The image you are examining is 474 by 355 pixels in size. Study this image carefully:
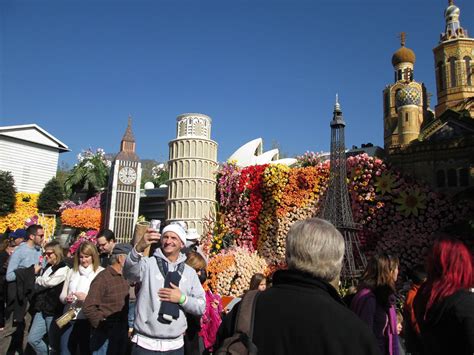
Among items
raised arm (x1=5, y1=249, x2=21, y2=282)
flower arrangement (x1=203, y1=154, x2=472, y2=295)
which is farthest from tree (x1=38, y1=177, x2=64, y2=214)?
raised arm (x1=5, y1=249, x2=21, y2=282)

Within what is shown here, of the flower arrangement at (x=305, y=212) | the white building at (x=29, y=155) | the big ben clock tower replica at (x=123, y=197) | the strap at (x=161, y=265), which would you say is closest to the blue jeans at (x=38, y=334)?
the strap at (x=161, y=265)

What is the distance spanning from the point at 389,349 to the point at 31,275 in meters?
6.18

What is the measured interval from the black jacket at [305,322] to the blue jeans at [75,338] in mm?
3803

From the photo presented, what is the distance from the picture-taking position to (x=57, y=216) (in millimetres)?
35281

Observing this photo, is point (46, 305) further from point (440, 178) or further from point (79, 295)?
point (440, 178)

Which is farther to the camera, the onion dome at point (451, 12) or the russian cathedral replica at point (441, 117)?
the onion dome at point (451, 12)

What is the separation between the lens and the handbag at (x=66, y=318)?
16.6 feet

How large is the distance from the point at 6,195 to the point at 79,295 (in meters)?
31.9

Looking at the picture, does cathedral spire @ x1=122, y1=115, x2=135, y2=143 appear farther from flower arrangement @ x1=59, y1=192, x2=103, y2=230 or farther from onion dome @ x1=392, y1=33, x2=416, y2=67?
onion dome @ x1=392, y1=33, x2=416, y2=67

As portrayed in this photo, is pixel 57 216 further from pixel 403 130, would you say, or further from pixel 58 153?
pixel 403 130

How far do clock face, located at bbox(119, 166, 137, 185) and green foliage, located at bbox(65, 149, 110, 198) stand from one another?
3952mm

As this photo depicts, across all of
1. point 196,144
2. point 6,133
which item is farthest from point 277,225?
point 6,133

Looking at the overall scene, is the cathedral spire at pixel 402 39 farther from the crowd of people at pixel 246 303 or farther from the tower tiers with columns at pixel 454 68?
the crowd of people at pixel 246 303

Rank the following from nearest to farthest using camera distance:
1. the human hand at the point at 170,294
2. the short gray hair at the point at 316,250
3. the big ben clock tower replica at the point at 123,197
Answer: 1. the short gray hair at the point at 316,250
2. the human hand at the point at 170,294
3. the big ben clock tower replica at the point at 123,197
